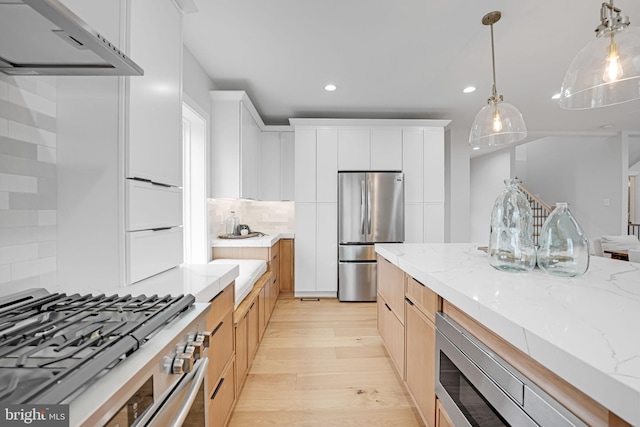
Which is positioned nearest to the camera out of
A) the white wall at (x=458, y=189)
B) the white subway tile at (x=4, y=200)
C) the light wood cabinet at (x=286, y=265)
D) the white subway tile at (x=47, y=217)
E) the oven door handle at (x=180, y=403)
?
the oven door handle at (x=180, y=403)

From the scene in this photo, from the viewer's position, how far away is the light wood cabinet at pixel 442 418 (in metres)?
1.20

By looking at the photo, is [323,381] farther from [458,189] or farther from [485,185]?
[485,185]

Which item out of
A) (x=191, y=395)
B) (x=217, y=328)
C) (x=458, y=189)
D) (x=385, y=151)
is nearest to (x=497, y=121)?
(x=385, y=151)

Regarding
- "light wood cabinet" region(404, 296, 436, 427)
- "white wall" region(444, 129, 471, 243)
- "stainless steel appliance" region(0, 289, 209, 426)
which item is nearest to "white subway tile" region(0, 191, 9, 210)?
"stainless steel appliance" region(0, 289, 209, 426)

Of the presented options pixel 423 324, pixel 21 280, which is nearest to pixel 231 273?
pixel 21 280

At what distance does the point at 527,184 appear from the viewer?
8414 millimetres

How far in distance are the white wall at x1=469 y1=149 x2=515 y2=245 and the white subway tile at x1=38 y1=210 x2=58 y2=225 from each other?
7760 mm

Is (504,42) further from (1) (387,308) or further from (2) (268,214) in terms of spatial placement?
(2) (268,214)

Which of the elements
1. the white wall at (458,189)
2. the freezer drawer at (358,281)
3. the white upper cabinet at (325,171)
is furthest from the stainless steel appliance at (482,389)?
the white wall at (458,189)

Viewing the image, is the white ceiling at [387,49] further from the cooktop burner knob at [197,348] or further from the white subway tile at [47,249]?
the cooktop burner knob at [197,348]

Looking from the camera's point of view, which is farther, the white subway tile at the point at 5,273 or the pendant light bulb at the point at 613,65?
the pendant light bulb at the point at 613,65

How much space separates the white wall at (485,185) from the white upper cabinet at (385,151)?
4.41 m

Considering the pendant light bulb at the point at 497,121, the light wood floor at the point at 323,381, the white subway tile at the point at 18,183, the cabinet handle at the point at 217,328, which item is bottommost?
the light wood floor at the point at 323,381

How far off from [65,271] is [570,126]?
6652mm
